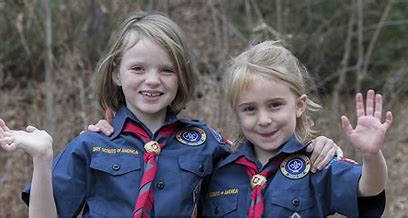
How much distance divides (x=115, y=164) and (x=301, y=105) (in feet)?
2.76

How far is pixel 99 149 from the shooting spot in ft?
12.9

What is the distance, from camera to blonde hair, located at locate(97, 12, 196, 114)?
3965 mm

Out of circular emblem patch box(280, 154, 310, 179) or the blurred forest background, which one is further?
the blurred forest background

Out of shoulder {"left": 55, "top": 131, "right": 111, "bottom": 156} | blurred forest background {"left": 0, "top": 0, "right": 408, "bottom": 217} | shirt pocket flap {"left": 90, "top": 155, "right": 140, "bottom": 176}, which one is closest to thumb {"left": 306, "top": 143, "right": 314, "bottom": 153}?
shirt pocket flap {"left": 90, "top": 155, "right": 140, "bottom": 176}

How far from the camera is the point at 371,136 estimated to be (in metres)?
3.44

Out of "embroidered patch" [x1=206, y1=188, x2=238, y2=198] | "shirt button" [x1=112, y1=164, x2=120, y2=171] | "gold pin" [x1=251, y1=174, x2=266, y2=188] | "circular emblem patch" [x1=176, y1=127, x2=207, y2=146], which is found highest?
"circular emblem patch" [x1=176, y1=127, x2=207, y2=146]

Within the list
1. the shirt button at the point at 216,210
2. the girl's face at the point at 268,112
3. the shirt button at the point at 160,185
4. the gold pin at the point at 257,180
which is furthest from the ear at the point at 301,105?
the shirt button at the point at 160,185

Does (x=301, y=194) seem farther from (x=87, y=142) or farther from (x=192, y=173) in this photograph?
(x=87, y=142)

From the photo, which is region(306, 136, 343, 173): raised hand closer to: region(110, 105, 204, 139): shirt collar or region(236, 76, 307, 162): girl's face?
region(236, 76, 307, 162): girl's face

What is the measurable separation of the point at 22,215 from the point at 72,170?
309 cm

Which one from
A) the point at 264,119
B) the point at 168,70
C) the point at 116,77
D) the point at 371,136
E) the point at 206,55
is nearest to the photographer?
the point at 371,136

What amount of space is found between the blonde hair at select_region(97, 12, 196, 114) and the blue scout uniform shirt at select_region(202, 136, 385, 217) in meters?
0.41

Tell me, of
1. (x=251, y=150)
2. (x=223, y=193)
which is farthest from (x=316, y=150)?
(x=223, y=193)

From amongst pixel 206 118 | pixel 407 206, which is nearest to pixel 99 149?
pixel 206 118
